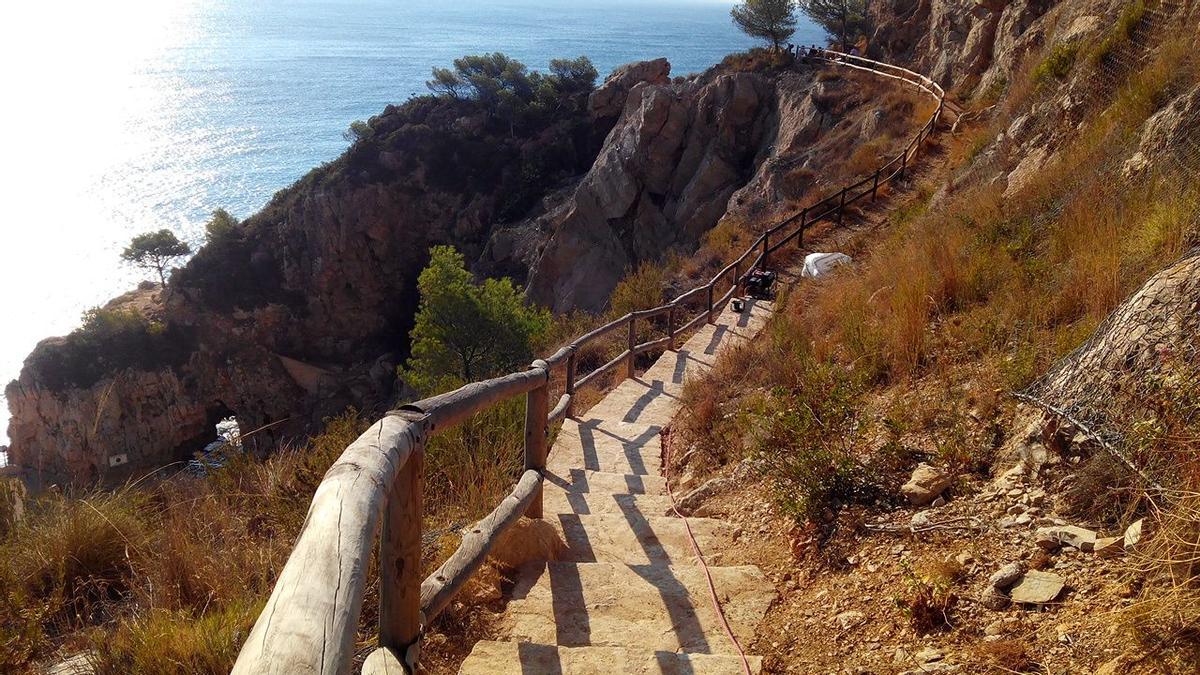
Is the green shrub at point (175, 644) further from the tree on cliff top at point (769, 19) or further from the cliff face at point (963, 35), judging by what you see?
the tree on cliff top at point (769, 19)

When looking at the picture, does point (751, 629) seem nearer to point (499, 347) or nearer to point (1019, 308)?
point (1019, 308)

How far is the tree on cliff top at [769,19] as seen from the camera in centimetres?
3750

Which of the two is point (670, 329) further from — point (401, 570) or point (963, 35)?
point (963, 35)

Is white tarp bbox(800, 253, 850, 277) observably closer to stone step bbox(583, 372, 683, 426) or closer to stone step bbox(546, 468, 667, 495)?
stone step bbox(583, 372, 683, 426)

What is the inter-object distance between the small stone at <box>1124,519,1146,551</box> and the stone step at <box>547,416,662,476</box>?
4.01 metres

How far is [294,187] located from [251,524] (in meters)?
45.1

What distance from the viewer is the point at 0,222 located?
207 ft

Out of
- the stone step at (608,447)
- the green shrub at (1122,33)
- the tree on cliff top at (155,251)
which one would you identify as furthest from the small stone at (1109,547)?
the tree on cliff top at (155,251)

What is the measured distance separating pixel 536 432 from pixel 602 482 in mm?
1486

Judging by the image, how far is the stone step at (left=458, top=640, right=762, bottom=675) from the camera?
2.80m

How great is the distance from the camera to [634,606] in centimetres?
352

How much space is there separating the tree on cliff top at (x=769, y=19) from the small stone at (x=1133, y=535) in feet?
126

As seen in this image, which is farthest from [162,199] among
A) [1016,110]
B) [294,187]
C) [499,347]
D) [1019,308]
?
[1019,308]

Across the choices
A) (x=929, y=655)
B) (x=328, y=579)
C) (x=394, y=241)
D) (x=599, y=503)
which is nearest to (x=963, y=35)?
(x=599, y=503)
